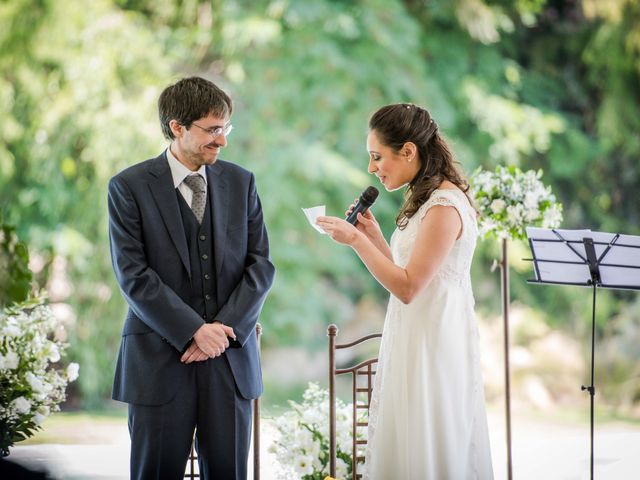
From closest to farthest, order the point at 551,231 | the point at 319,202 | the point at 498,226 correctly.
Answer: the point at 551,231, the point at 498,226, the point at 319,202

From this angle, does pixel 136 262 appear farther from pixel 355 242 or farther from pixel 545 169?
pixel 545 169

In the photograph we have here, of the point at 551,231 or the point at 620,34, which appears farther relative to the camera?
the point at 620,34

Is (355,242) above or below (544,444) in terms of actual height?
above

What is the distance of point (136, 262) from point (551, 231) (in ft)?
5.05

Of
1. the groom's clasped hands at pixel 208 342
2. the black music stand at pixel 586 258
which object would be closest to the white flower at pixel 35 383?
the groom's clasped hands at pixel 208 342

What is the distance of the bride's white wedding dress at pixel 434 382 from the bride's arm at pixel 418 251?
2.8 inches

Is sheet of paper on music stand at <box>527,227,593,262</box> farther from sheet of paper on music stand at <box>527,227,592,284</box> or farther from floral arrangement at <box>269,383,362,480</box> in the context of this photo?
floral arrangement at <box>269,383,362,480</box>

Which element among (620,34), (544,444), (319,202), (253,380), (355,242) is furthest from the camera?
(620,34)

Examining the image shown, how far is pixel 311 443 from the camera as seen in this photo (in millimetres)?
3402

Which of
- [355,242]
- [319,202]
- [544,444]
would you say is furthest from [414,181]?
[319,202]

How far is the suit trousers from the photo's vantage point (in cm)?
259

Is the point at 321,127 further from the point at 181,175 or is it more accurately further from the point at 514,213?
the point at 181,175

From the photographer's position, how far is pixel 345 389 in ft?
25.0

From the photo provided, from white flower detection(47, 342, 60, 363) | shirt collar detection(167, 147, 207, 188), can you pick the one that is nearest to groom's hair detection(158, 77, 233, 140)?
shirt collar detection(167, 147, 207, 188)
